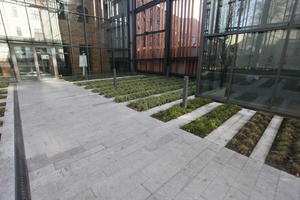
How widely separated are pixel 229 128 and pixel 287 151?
41.6 inches

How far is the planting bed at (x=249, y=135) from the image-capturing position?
8.87 feet

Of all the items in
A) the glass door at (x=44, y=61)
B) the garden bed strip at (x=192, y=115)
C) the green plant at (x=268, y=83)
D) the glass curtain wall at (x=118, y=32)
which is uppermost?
the glass curtain wall at (x=118, y=32)

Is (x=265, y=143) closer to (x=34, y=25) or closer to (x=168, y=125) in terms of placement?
(x=168, y=125)

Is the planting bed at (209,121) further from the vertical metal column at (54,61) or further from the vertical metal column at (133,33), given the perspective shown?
the vertical metal column at (133,33)

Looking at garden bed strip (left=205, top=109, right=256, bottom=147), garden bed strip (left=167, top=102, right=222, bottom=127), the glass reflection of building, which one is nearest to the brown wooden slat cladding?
the glass reflection of building

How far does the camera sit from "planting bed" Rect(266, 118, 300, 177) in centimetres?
227

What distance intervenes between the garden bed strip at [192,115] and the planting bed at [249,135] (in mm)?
1125

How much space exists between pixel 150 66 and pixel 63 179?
12157 mm

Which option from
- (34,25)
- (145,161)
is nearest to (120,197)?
(145,161)

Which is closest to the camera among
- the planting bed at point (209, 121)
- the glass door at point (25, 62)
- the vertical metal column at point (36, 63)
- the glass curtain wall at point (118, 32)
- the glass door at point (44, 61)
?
the planting bed at point (209, 121)

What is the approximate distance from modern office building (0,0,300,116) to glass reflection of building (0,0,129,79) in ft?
0.17

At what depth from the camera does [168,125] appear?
3.61m

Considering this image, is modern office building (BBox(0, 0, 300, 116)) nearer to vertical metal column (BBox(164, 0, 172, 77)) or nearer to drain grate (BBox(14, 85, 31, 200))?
vertical metal column (BBox(164, 0, 172, 77))

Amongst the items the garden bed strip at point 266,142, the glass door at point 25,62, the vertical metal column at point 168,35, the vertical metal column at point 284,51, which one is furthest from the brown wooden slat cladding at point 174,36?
the glass door at point 25,62
